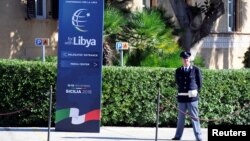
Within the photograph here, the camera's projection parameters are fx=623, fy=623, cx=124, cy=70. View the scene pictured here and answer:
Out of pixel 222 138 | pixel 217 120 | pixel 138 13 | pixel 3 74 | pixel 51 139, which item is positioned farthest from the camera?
pixel 138 13

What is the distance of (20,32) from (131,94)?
19.9 feet

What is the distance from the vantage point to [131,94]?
14852 millimetres

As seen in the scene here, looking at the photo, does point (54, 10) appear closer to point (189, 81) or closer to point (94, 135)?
point (94, 135)

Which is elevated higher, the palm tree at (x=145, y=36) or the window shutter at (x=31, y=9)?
the window shutter at (x=31, y=9)

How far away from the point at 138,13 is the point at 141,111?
11.2 feet

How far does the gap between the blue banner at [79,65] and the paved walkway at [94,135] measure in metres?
0.29

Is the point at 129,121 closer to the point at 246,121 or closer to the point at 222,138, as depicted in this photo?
the point at 246,121

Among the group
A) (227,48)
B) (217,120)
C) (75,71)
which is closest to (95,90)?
(75,71)

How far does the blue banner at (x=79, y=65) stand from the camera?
13289 mm

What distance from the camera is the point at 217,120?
1570 centimetres

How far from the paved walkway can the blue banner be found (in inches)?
11.3

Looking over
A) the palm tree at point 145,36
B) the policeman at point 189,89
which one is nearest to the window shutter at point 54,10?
the palm tree at point 145,36

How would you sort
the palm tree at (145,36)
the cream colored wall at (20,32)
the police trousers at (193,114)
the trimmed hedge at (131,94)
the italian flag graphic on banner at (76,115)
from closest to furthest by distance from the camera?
the police trousers at (193,114)
the italian flag graphic on banner at (76,115)
the trimmed hedge at (131,94)
the palm tree at (145,36)
the cream colored wall at (20,32)

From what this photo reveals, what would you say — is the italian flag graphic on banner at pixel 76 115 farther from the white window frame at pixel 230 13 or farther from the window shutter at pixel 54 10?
the white window frame at pixel 230 13
